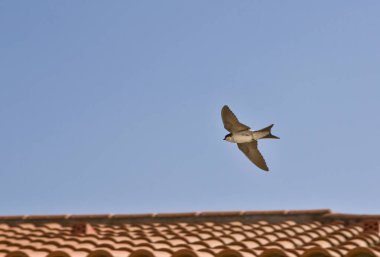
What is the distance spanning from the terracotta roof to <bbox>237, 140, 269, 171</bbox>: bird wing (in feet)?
3.39

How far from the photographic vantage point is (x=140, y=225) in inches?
332

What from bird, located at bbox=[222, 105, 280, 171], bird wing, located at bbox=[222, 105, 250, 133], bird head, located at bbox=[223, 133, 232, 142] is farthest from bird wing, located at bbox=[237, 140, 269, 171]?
bird wing, located at bbox=[222, 105, 250, 133]

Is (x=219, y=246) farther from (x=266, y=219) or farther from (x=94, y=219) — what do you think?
(x=94, y=219)

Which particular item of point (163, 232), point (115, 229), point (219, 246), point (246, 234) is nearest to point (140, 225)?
point (115, 229)

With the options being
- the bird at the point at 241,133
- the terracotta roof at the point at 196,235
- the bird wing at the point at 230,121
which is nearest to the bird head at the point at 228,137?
the bird at the point at 241,133

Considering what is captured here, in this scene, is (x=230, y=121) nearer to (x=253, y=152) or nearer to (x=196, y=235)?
(x=253, y=152)

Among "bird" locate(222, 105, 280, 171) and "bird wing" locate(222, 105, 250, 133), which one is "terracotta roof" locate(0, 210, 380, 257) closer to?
"bird" locate(222, 105, 280, 171)

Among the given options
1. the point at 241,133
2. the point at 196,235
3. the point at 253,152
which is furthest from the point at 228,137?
the point at 196,235

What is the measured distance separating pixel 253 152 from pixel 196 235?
2.51 meters

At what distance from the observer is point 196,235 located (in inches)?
273

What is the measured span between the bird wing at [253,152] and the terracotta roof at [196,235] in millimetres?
1034

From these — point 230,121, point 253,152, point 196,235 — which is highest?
point 230,121

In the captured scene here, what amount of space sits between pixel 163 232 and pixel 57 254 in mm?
1983

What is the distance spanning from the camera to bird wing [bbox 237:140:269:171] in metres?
4.51
